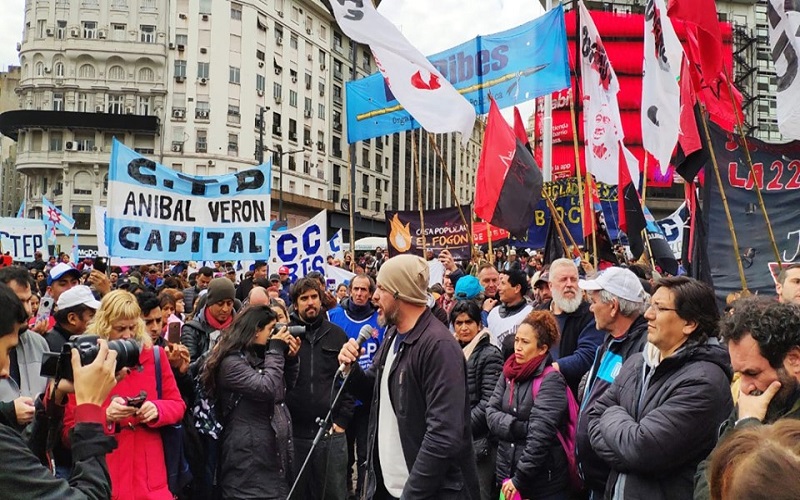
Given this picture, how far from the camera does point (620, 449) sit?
10.1 feet

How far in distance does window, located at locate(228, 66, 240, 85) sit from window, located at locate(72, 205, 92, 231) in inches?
595

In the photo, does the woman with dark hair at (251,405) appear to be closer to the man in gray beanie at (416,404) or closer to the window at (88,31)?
the man in gray beanie at (416,404)

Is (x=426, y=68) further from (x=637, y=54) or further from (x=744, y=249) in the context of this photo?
(x=637, y=54)

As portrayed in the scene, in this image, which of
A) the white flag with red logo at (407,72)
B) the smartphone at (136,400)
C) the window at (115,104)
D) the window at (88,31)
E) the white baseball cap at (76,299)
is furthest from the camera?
the window at (115,104)

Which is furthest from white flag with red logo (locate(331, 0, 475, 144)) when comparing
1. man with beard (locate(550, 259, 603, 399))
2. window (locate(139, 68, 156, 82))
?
window (locate(139, 68, 156, 82))

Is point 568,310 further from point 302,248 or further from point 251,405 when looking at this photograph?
point 302,248

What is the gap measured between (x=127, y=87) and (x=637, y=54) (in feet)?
132

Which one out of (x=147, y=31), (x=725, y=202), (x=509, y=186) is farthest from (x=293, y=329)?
(x=147, y=31)

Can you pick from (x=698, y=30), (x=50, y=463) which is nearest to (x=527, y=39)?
(x=698, y=30)

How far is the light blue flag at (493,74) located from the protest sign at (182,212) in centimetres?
263

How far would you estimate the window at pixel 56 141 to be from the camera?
56188 millimetres

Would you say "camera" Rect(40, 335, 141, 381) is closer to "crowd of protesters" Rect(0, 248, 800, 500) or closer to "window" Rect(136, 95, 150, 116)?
"crowd of protesters" Rect(0, 248, 800, 500)

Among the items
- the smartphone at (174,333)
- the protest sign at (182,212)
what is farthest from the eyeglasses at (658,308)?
the protest sign at (182,212)

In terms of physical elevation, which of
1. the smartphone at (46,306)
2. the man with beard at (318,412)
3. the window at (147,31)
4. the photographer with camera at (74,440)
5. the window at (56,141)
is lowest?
the man with beard at (318,412)
